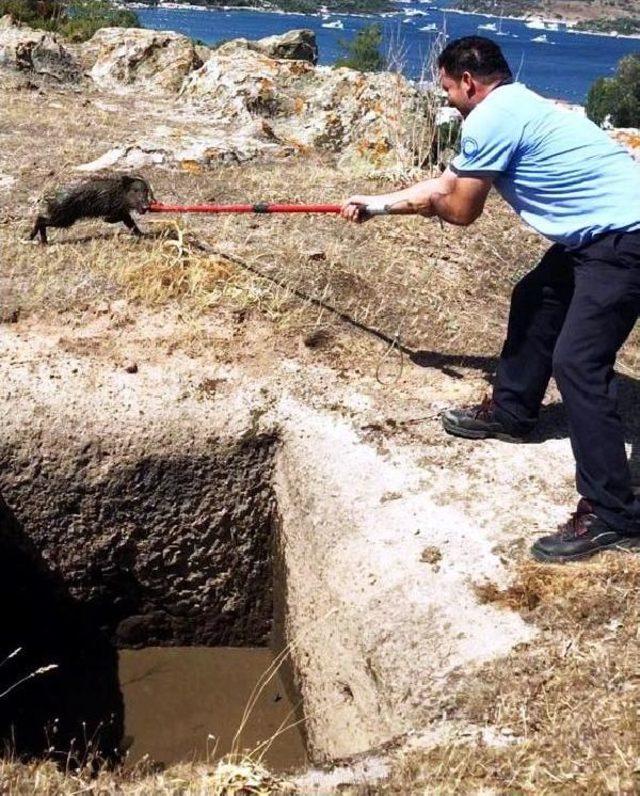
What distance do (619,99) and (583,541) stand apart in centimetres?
3109

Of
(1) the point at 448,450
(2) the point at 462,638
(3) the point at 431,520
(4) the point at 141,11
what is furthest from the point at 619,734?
(4) the point at 141,11

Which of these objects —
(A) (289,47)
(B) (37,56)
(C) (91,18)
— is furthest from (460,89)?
(C) (91,18)

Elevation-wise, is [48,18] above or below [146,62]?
above

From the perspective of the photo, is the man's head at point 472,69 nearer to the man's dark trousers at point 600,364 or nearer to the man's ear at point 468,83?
the man's ear at point 468,83

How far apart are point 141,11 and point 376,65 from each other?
19.4 metres

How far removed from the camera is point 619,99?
3148cm

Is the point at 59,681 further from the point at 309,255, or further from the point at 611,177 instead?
the point at 611,177

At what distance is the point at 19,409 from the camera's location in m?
4.72

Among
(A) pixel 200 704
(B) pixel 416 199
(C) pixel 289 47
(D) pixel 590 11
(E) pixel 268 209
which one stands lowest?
(A) pixel 200 704

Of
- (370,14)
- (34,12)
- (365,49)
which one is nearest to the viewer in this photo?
(34,12)

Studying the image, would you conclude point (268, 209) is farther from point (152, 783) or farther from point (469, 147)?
point (152, 783)

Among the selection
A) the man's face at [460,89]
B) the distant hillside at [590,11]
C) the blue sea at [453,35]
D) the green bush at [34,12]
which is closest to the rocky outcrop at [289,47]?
the green bush at [34,12]

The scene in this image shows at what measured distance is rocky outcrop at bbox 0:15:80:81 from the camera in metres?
11.1

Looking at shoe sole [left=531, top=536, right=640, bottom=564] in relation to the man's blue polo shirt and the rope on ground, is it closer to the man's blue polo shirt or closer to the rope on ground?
the man's blue polo shirt
